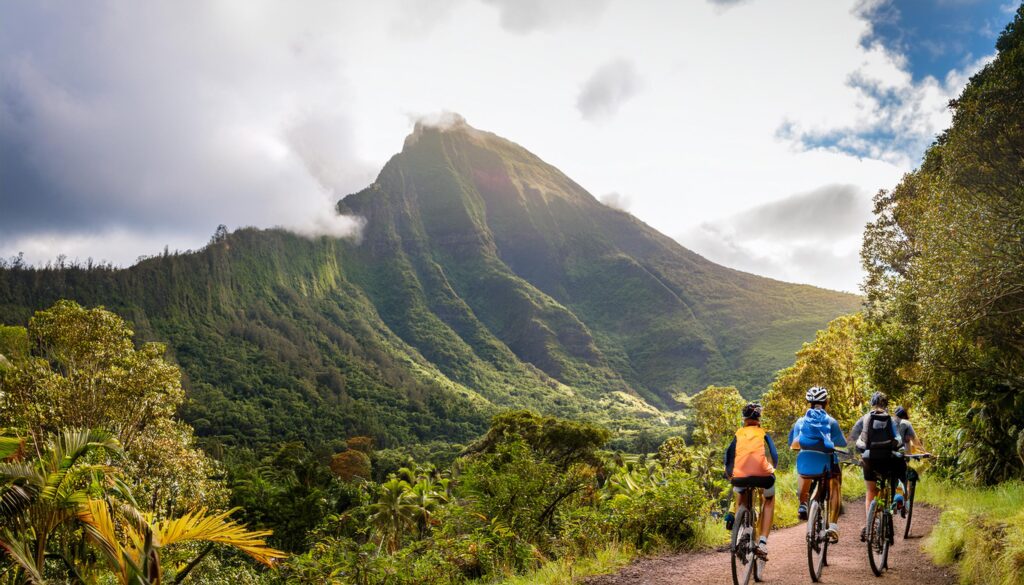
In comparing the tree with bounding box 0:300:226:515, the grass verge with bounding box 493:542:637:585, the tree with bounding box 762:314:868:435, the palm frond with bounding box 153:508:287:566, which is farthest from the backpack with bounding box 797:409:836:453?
the tree with bounding box 762:314:868:435

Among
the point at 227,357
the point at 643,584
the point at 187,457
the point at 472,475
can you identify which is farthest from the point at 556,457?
the point at 227,357

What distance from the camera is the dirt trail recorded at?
604 cm

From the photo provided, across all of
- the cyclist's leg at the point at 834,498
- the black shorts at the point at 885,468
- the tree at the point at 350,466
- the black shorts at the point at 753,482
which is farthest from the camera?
the tree at the point at 350,466

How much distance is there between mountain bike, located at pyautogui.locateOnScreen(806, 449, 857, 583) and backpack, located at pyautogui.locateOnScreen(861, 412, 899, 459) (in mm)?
772

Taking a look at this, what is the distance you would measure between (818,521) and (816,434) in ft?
2.77

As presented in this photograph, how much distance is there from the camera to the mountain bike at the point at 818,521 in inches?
228

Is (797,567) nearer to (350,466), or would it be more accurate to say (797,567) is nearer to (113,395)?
(113,395)

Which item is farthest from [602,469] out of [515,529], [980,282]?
[980,282]

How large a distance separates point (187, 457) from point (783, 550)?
1929cm

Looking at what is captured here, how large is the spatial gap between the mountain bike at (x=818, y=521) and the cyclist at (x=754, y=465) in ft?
1.27

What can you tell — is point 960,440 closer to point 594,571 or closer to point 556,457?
point 594,571

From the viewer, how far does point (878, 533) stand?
6.23m

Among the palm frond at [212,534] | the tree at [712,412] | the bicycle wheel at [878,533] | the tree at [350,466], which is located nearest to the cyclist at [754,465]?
the bicycle wheel at [878,533]

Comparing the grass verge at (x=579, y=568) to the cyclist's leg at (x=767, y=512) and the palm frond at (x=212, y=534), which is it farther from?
the palm frond at (x=212, y=534)
